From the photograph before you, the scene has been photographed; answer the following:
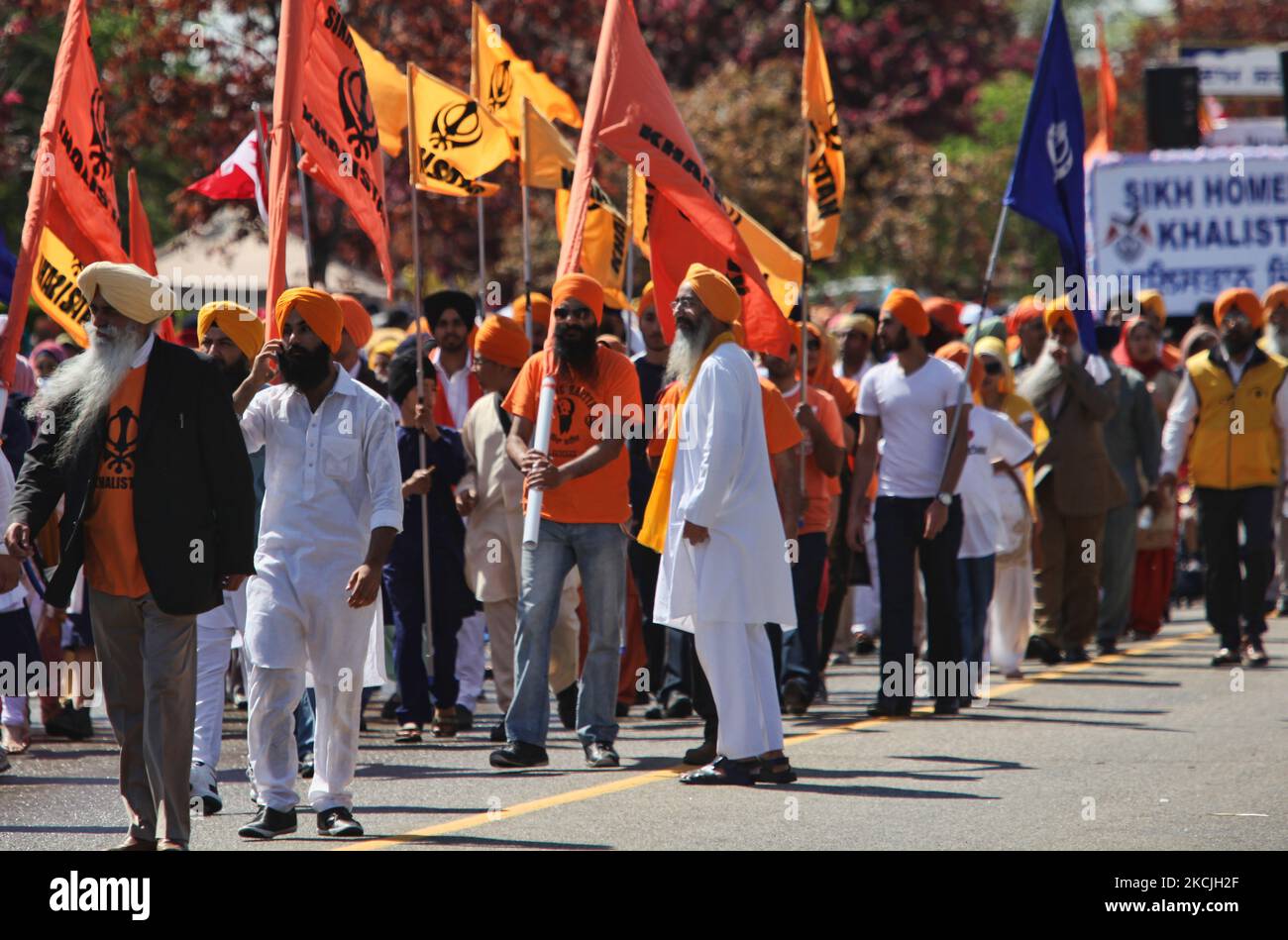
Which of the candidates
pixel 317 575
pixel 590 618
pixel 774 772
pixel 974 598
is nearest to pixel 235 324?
pixel 317 575

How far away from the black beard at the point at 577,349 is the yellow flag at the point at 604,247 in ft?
14.0

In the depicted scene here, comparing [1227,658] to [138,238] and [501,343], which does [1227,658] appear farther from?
[138,238]

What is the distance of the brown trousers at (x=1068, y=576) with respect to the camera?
1543 cm

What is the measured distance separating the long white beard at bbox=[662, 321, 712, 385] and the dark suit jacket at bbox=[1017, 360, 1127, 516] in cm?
620

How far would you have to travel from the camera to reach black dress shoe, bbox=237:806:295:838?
8156mm

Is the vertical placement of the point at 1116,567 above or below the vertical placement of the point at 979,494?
below

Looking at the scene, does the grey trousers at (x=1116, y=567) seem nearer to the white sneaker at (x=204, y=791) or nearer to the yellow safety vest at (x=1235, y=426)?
the yellow safety vest at (x=1235, y=426)

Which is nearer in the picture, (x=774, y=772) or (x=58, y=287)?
(x=774, y=772)

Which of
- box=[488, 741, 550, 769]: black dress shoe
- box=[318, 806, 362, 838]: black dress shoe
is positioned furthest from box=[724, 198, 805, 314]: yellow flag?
box=[318, 806, 362, 838]: black dress shoe

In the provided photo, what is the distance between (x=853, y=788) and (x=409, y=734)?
2.88 m

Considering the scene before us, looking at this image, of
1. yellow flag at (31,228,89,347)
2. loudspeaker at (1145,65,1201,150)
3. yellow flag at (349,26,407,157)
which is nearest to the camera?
yellow flag at (31,228,89,347)

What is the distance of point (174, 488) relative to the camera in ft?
24.9

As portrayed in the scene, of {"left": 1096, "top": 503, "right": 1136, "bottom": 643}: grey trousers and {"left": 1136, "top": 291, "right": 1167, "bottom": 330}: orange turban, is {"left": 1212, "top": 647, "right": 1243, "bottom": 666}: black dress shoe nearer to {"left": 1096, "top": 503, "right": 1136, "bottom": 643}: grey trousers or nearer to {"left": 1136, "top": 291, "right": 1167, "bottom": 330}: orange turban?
{"left": 1096, "top": 503, "right": 1136, "bottom": 643}: grey trousers

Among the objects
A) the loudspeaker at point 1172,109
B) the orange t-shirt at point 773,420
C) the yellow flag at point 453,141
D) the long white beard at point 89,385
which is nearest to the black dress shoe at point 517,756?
the orange t-shirt at point 773,420
